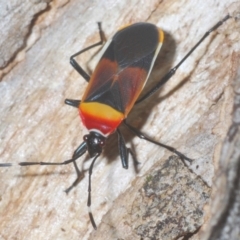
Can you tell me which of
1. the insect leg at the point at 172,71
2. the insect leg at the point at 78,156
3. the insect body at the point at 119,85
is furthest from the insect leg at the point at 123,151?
the insect leg at the point at 172,71

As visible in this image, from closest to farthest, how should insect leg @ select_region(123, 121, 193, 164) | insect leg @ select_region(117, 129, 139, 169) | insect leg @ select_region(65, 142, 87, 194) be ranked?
insect leg @ select_region(123, 121, 193, 164)
insect leg @ select_region(117, 129, 139, 169)
insect leg @ select_region(65, 142, 87, 194)

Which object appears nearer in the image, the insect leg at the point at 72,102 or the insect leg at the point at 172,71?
the insect leg at the point at 172,71

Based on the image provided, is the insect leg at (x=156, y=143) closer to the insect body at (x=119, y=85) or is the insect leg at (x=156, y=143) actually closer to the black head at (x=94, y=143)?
the insect body at (x=119, y=85)

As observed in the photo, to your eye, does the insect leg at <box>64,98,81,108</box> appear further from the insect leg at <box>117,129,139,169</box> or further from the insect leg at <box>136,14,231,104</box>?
the insect leg at <box>136,14,231,104</box>

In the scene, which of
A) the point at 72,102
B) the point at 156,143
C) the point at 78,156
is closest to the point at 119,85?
the point at 72,102

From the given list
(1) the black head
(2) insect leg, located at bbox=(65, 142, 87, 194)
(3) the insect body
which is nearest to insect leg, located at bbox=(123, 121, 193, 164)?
(3) the insect body

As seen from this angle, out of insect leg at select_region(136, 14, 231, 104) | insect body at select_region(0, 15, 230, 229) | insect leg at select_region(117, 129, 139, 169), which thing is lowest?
insect leg at select_region(117, 129, 139, 169)

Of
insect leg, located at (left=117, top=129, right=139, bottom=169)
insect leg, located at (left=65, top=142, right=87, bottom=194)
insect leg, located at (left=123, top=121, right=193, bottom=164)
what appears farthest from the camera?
insect leg, located at (left=65, top=142, right=87, bottom=194)
